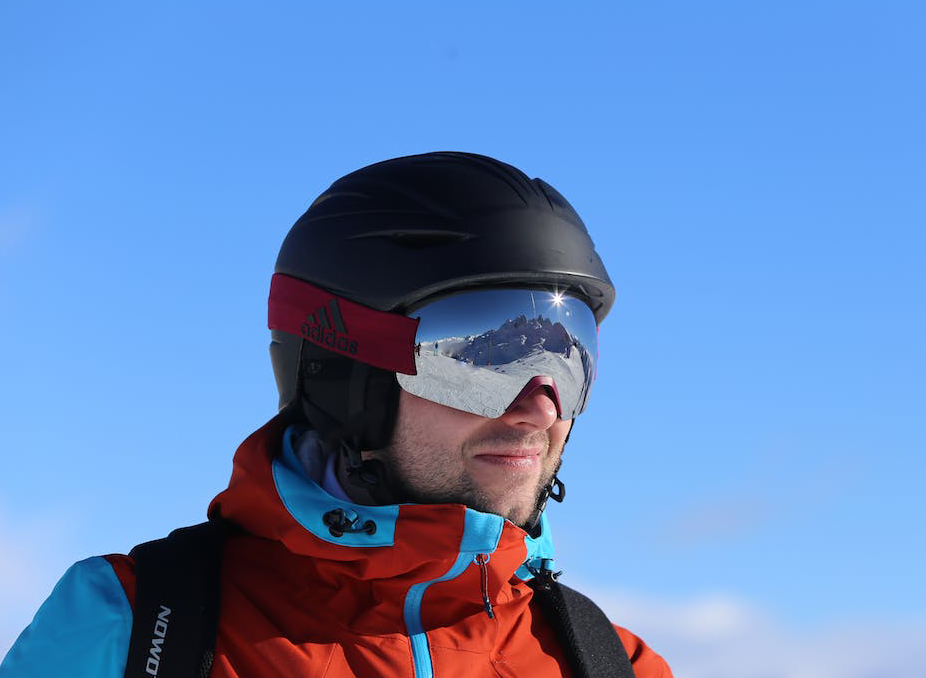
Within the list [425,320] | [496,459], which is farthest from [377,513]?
[425,320]

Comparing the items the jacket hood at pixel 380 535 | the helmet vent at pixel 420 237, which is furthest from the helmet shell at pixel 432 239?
the jacket hood at pixel 380 535

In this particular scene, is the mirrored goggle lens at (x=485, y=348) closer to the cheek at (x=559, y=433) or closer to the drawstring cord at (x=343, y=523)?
the cheek at (x=559, y=433)

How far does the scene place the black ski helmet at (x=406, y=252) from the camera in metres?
3.59

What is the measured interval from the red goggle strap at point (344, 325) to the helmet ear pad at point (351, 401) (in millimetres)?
54

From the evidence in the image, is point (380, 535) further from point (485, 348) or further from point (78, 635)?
point (78, 635)

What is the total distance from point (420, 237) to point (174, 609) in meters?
1.51

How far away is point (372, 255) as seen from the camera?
12.1 feet

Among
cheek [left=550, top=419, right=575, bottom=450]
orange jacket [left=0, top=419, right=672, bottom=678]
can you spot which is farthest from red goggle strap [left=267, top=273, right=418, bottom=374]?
cheek [left=550, top=419, right=575, bottom=450]

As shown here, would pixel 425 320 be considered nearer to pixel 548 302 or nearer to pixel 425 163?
pixel 548 302

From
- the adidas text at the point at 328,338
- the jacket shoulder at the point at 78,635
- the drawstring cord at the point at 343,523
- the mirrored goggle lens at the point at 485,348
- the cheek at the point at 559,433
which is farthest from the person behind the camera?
the cheek at the point at 559,433

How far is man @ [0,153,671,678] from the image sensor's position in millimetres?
3145

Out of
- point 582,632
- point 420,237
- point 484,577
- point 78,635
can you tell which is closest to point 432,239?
point 420,237

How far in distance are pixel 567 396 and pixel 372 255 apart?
879mm

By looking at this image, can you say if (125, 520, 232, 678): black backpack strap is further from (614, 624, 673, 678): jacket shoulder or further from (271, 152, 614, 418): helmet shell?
(614, 624, 673, 678): jacket shoulder
